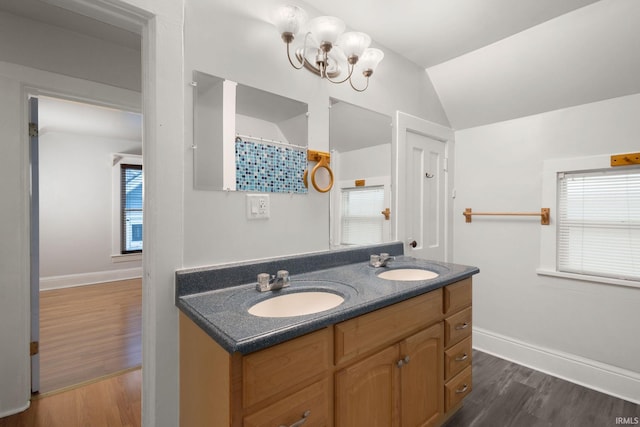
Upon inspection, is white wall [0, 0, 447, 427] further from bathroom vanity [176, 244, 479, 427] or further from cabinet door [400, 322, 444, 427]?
cabinet door [400, 322, 444, 427]

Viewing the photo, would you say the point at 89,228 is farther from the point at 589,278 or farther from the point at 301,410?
the point at 589,278

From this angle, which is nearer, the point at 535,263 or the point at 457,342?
the point at 457,342

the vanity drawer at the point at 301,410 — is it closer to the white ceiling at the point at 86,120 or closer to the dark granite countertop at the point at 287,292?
the dark granite countertop at the point at 287,292

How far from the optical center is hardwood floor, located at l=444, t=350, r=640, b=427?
1634 mm

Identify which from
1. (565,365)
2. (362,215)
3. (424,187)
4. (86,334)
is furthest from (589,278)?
(86,334)

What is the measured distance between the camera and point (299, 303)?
1240 mm

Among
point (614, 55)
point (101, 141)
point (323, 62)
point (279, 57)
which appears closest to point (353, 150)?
point (323, 62)

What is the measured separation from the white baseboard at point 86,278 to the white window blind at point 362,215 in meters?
4.41

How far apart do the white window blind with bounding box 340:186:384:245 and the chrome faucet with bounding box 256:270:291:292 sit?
56 centimetres

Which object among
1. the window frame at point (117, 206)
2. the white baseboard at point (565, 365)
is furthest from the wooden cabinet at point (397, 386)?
the window frame at point (117, 206)

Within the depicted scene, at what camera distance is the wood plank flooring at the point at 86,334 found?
81.7 inches

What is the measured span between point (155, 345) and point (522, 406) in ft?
6.81

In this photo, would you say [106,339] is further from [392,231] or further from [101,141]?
[101,141]

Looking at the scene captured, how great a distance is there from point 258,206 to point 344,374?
2.53 feet
